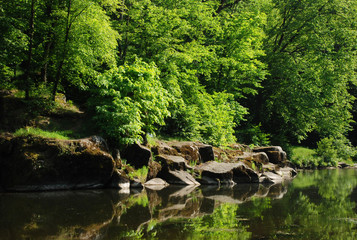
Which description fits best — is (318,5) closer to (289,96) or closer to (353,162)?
(289,96)

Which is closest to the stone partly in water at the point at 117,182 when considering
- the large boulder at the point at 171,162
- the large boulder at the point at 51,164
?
the large boulder at the point at 51,164

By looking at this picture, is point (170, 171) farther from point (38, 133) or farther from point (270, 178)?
point (270, 178)

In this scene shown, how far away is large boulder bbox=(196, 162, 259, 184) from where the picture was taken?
1452cm

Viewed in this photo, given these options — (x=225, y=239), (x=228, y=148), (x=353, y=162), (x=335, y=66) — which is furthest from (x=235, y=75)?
(x=225, y=239)

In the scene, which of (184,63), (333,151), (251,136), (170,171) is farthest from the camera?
(333,151)

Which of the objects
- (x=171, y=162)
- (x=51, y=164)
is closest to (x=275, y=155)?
(x=171, y=162)

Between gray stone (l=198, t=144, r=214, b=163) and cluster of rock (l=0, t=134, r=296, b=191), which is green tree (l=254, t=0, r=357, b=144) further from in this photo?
gray stone (l=198, t=144, r=214, b=163)

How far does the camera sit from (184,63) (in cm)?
Answer: 2003

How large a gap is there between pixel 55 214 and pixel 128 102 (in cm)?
590

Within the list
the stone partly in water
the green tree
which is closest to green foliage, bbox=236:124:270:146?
the green tree

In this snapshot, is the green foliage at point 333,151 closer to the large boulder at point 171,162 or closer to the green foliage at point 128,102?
the large boulder at point 171,162

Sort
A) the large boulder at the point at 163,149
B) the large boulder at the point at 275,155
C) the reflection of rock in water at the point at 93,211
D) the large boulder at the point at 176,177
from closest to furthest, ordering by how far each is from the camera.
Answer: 1. the reflection of rock in water at the point at 93,211
2. the large boulder at the point at 176,177
3. the large boulder at the point at 163,149
4. the large boulder at the point at 275,155

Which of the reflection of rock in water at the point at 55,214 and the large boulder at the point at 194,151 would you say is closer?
the reflection of rock in water at the point at 55,214

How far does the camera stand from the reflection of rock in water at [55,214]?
5633 millimetres
